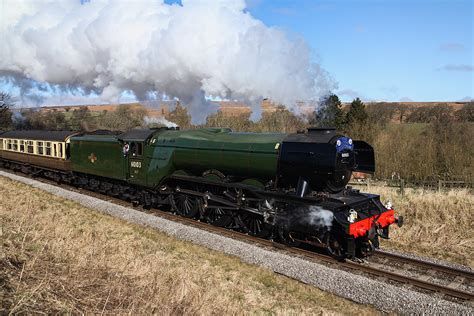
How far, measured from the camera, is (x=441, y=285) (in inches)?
318

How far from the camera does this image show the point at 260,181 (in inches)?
434

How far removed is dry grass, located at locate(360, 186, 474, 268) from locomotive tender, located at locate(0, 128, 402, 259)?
84.6 inches

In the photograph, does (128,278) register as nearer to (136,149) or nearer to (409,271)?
(409,271)

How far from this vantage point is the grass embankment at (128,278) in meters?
5.49

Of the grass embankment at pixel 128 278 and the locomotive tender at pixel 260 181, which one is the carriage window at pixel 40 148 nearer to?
the locomotive tender at pixel 260 181

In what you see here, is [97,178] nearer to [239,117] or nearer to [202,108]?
[202,108]

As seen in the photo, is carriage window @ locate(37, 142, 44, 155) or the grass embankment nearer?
the grass embankment

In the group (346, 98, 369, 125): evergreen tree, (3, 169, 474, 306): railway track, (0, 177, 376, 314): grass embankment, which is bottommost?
(3, 169, 474, 306): railway track

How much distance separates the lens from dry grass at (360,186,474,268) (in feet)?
37.6

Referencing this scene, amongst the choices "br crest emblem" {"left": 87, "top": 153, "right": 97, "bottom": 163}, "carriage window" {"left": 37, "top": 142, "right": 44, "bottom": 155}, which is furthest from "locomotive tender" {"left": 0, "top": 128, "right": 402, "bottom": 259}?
"carriage window" {"left": 37, "top": 142, "right": 44, "bottom": 155}

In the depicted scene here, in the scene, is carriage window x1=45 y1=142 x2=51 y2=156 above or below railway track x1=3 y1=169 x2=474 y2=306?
above

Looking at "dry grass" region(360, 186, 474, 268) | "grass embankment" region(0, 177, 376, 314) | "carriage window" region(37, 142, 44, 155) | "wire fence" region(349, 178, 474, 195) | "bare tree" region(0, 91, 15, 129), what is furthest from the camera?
"bare tree" region(0, 91, 15, 129)

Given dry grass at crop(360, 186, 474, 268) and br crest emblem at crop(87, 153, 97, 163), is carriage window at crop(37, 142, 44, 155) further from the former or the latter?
dry grass at crop(360, 186, 474, 268)

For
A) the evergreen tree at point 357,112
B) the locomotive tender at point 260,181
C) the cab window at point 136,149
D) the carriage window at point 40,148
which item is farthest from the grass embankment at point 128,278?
the evergreen tree at point 357,112
